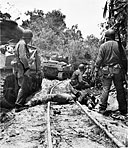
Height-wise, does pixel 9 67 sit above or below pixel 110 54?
below

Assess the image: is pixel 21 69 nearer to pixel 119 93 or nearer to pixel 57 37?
pixel 119 93

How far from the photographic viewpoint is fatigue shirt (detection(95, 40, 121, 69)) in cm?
579

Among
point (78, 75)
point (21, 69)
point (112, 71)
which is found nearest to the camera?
point (112, 71)

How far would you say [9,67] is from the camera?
7156 millimetres

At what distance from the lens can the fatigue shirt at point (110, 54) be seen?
579 cm

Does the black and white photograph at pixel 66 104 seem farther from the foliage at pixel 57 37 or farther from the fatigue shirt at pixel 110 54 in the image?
the foliage at pixel 57 37

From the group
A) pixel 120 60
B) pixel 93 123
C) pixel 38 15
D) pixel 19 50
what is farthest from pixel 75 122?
pixel 38 15

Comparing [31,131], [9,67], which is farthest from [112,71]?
[9,67]

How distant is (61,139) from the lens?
3.86 m

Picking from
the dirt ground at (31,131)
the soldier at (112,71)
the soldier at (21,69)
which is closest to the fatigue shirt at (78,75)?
the soldier at (21,69)

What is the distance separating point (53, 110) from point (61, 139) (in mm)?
2278

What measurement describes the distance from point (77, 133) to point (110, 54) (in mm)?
2314

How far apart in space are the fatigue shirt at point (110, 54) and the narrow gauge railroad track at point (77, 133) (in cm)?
127

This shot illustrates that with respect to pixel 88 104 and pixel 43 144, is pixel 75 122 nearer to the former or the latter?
pixel 43 144
